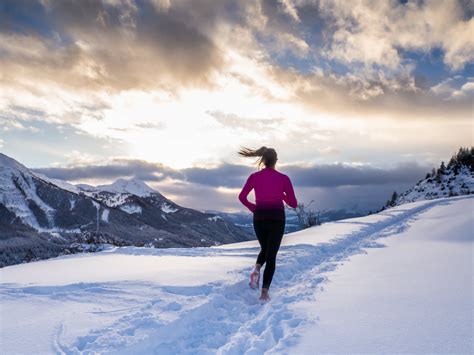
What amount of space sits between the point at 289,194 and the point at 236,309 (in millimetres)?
2134

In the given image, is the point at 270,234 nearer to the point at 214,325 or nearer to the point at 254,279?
the point at 254,279

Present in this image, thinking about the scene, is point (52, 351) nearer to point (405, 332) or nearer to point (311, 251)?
point (405, 332)

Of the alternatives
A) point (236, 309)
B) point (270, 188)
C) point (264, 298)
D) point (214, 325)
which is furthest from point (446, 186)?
point (214, 325)

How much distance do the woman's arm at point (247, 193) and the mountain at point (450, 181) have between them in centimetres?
3761

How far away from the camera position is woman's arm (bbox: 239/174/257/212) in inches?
231

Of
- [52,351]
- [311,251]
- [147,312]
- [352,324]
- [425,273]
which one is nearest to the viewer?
[52,351]

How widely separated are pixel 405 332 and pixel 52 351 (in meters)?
3.25

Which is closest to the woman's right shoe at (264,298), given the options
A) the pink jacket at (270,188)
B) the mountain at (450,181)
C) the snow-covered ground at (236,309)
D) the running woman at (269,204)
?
the snow-covered ground at (236,309)

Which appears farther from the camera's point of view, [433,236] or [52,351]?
[433,236]

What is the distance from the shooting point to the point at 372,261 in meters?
7.25

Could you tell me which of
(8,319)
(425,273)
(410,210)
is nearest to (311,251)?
(425,273)

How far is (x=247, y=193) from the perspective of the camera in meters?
5.96

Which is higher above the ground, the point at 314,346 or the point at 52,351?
the point at 52,351

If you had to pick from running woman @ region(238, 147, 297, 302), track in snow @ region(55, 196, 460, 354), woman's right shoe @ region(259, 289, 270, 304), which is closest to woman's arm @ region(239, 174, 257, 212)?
running woman @ region(238, 147, 297, 302)
